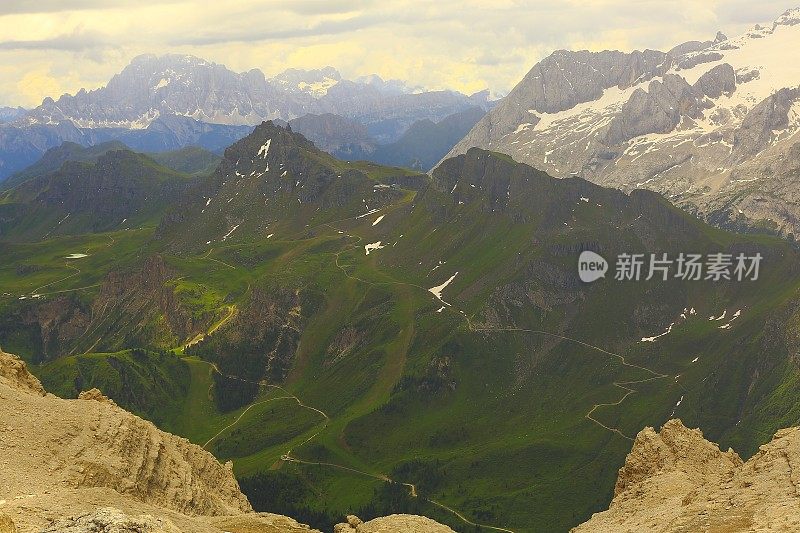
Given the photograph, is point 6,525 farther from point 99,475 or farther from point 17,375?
point 17,375

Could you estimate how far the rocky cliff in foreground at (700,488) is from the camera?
7862cm

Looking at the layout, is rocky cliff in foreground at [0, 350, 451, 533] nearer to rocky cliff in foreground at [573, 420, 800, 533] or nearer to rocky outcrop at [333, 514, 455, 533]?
rocky outcrop at [333, 514, 455, 533]

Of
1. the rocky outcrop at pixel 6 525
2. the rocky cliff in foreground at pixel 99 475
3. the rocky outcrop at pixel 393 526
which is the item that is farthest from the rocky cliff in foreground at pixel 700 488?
the rocky outcrop at pixel 6 525

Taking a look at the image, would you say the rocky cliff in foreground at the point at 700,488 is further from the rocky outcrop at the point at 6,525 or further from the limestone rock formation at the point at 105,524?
the rocky outcrop at the point at 6,525

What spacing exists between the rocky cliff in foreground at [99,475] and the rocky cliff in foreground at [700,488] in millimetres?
24508

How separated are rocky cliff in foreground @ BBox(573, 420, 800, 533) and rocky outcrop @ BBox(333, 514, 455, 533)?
20016 millimetres

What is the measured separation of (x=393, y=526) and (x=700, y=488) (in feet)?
116

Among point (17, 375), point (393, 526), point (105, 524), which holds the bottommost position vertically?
point (393, 526)

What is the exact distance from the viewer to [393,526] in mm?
92750

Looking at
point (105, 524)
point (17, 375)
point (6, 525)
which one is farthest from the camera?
point (17, 375)

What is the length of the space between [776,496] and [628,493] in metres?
29.7

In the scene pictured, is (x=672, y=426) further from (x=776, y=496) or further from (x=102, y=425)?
(x=102, y=425)

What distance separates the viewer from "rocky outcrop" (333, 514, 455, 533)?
91.6 meters

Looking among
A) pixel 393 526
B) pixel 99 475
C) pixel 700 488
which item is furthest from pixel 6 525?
pixel 700 488
